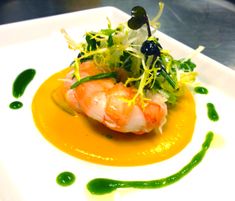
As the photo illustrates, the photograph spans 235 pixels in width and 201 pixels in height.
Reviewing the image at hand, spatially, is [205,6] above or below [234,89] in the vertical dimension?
below

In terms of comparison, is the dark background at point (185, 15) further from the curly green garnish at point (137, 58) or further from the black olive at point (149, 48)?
the black olive at point (149, 48)

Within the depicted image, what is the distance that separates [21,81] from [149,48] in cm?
107

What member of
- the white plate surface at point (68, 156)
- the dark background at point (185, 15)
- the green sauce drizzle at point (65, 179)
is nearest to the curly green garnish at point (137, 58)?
the white plate surface at point (68, 156)

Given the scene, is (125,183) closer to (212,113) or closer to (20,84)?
(212,113)

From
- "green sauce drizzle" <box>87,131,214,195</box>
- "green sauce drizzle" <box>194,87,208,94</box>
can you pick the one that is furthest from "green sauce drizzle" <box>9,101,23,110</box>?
"green sauce drizzle" <box>194,87,208,94</box>

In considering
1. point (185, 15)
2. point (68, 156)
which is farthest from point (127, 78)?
point (185, 15)

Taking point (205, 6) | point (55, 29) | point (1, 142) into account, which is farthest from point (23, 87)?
point (205, 6)

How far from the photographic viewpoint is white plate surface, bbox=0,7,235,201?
1.88 metres

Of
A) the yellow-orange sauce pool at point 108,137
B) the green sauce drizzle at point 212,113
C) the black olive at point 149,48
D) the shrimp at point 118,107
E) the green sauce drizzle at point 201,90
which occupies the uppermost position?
the black olive at point 149,48

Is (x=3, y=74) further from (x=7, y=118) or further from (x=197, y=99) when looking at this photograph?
(x=197, y=99)

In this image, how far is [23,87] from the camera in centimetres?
265

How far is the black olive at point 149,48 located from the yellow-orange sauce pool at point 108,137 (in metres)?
0.49

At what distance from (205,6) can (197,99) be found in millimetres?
2622

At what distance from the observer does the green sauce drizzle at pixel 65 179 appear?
1906mm
